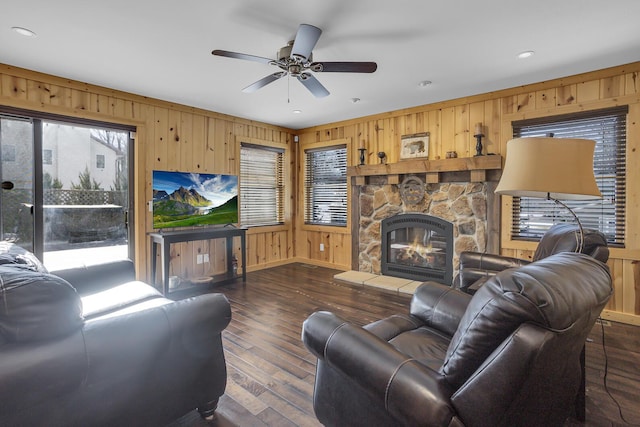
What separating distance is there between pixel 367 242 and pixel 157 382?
150 inches

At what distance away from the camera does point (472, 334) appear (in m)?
0.98

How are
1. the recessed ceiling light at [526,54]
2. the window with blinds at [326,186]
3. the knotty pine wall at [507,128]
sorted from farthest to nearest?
the window with blinds at [326,186]
the knotty pine wall at [507,128]
the recessed ceiling light at [526,54]

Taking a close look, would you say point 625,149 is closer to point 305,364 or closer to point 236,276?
point 305,364

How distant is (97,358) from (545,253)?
274 cm

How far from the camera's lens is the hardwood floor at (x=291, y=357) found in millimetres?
1813

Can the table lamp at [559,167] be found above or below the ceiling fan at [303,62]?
below

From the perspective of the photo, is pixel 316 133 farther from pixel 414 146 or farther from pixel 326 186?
pixel 414 146

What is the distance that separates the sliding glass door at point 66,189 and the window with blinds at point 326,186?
2862 mm

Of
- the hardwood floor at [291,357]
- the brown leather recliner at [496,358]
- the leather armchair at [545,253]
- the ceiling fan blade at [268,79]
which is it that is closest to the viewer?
the brown leather recliner at [496,358]

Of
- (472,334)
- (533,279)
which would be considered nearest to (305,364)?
(472,334)

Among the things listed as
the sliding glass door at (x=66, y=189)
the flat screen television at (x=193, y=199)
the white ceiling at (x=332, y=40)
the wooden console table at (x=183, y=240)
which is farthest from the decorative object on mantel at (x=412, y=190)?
the sliding glass door at (x=66, y=189)

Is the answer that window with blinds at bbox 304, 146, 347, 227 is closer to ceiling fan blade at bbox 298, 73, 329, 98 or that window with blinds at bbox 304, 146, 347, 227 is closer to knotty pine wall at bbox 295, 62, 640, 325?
knotty pine wall at bbox 295, 62, 640, 325

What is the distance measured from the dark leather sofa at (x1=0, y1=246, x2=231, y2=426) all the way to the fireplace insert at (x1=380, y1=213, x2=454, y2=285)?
3.34 metres

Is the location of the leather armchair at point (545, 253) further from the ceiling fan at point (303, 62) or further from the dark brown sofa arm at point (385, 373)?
the ceiling fan at point (303, 62)
